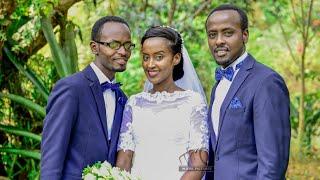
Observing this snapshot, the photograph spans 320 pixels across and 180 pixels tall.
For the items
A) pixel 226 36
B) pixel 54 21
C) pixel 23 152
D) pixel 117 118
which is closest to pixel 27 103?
pixel 23 152

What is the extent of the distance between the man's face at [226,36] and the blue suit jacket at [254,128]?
110 mm

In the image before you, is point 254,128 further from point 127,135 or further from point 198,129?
point 127,135

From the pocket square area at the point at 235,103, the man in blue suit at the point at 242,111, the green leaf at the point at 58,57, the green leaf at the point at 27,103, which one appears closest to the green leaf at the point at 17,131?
the green leaf at the point at 27,103

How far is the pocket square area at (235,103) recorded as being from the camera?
3967mm

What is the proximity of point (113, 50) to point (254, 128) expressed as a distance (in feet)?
3.63

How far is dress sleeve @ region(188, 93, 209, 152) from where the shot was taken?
13.9 feet

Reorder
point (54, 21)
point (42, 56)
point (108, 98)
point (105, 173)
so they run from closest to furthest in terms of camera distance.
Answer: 1. point (105, 173)
2. point (108, 98)
3. point (54, 21)
4. point (42, 56)

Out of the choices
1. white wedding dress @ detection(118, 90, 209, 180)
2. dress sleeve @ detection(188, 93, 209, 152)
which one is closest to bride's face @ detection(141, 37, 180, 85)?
white wedding dress @ detection(118, 90, 209, 180)

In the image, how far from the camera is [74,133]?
4.37 metres

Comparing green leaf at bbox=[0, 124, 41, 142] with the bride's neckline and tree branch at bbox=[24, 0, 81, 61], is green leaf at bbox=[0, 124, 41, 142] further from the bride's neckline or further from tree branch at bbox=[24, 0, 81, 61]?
the bride's neckline

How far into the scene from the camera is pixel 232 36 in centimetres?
407

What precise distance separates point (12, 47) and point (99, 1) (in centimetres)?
205

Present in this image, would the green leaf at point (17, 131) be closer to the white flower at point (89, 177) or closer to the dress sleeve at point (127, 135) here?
the dress sleeve at point (127, 135)

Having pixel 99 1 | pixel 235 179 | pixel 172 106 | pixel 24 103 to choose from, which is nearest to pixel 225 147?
pixel 235 179
